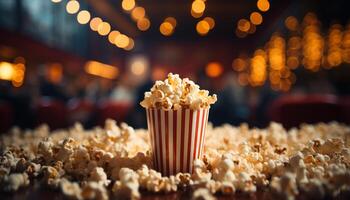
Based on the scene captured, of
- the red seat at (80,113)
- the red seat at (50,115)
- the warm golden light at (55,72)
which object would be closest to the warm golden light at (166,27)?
the warm golden light at (55,72)

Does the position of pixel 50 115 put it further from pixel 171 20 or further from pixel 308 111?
pixel 171 20

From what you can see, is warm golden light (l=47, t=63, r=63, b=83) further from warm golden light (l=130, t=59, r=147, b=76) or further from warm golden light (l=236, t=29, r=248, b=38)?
warm golden light (l=236, t=29, r=248, b=38)

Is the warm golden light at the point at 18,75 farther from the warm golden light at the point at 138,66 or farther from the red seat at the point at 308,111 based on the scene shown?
the red seat at the point at 308,111

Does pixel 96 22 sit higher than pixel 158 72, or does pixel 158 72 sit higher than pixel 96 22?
pixel 96 22

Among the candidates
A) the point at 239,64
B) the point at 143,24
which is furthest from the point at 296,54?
the point at 143,24

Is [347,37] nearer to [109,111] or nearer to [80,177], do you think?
[109,111]
